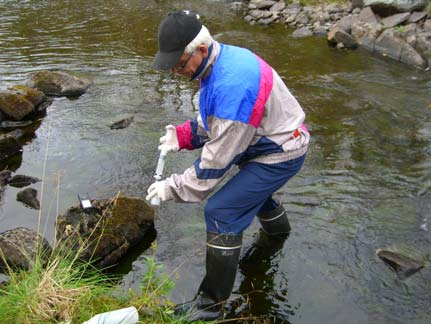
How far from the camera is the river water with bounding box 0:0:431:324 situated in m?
4.85

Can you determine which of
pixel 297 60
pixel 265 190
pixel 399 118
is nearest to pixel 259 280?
pixel 265 190

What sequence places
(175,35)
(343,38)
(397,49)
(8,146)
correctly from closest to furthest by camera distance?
1. (175,35)
2. (8,146)
3. (397,49)
4. (343,38)

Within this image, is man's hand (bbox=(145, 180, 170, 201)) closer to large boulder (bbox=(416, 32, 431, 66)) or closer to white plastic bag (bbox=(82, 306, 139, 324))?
white plastic bag (bbox=(82, 306, 139, 324))

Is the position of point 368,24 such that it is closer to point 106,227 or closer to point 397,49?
point 397,49

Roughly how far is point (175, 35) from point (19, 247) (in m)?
2.85

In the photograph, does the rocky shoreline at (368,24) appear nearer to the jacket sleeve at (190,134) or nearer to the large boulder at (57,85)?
the large boulder at (57,85)

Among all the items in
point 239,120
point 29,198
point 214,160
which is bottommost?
point 29,198

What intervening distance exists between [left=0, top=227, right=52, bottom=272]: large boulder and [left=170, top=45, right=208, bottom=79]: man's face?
8.02 feet

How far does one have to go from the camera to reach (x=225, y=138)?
3514 millimetres

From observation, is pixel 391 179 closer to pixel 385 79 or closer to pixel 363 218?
pixel 363 218

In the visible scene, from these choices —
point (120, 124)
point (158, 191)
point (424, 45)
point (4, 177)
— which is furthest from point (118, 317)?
point (424, 45)

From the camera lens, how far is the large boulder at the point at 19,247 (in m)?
4.83

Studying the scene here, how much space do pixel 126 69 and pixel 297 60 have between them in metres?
4.53

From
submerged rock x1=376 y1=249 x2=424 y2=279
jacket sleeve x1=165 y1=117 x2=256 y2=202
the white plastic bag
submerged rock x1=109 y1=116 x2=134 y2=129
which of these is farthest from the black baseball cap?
submerged rock x1=109 y1=116 x2=134 y2=129
